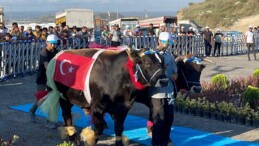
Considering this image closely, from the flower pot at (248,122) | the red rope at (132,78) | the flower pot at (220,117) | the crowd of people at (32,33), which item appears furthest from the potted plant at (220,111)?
the crowd of people at (32,33)

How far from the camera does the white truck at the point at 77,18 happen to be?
4147cm

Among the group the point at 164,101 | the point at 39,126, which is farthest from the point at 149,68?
the point at 39,126

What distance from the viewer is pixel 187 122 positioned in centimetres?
1017

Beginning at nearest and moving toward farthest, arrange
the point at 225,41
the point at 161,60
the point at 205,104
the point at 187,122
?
the point at 161,60
the point at 187,122
the point at 205,104
the point at 225,41

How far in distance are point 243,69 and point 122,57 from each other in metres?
15.0

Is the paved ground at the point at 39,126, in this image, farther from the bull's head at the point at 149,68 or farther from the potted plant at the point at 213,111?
the bull's head at the point at 149,68

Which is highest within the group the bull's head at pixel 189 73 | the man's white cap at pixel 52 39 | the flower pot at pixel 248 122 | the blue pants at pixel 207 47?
the man's white cap at pixel 52 39

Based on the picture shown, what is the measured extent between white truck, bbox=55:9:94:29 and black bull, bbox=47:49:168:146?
Answer: 112 ft

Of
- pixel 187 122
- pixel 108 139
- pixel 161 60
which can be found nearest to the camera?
pixel 161 60

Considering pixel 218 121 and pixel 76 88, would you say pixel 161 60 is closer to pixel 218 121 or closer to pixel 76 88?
pixel 76 88

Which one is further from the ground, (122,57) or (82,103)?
(122,57)

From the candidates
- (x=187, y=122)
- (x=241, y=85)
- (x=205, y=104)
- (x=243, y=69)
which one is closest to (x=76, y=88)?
(x=187, y=122)

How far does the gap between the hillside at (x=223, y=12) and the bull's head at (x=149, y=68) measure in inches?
2293

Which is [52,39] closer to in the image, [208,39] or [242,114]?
[242,114]
